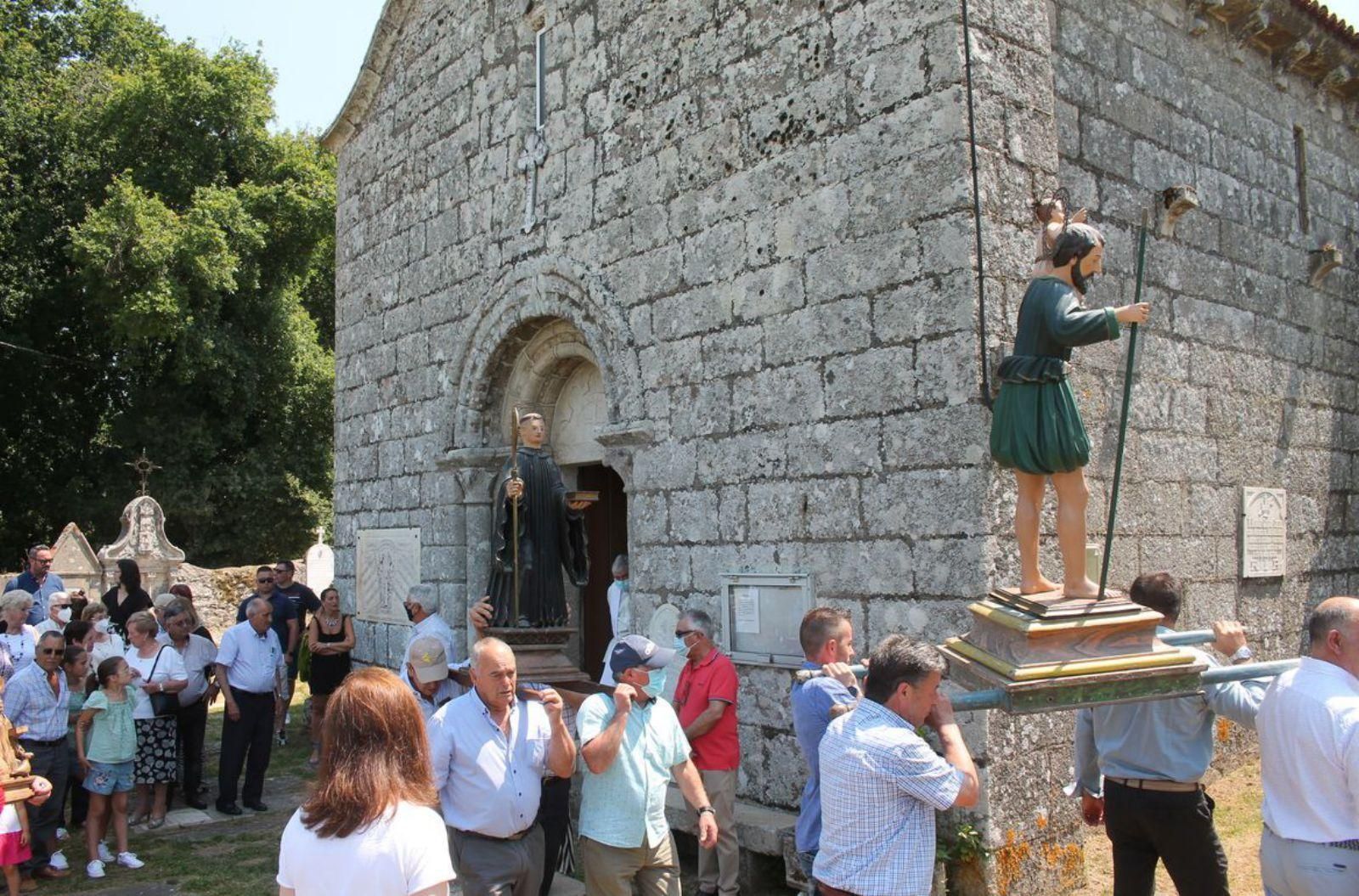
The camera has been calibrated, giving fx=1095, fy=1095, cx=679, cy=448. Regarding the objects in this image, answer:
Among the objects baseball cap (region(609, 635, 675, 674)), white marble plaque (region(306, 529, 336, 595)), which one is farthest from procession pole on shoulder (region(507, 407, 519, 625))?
white marble plaque (region(306, 529, 336, 595))

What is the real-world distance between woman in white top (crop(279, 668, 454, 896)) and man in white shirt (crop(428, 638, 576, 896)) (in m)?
1.15

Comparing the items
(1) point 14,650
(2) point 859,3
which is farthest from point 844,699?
(1) point 14,650

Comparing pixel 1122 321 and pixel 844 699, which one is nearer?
pixel 1122 321

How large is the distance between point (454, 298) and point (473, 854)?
5868 mm

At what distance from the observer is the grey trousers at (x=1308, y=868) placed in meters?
2.97

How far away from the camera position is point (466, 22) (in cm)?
905

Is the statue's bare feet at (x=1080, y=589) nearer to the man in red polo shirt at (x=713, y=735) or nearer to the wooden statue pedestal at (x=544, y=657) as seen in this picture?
the man in red polo shirt at (x=713, y=735)

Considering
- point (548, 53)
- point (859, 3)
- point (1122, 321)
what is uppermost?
point (548, 53)

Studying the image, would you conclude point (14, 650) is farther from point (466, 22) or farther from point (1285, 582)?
point (1285, 582)

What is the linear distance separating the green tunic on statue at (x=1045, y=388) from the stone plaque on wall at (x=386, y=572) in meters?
6.50

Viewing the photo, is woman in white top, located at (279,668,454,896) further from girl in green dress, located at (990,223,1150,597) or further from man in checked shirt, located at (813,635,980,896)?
girl in green dress, located at (990,223,1150,597)

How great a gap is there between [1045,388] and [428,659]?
3230mm

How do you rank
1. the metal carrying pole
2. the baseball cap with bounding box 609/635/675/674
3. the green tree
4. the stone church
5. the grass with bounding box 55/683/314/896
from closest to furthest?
the metal carrying pole
the baseball cap with bounding box 609/635/675/674
the stone church
the grass with bounding box 55/683/314/896
the green tree

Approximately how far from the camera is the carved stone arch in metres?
7.14
